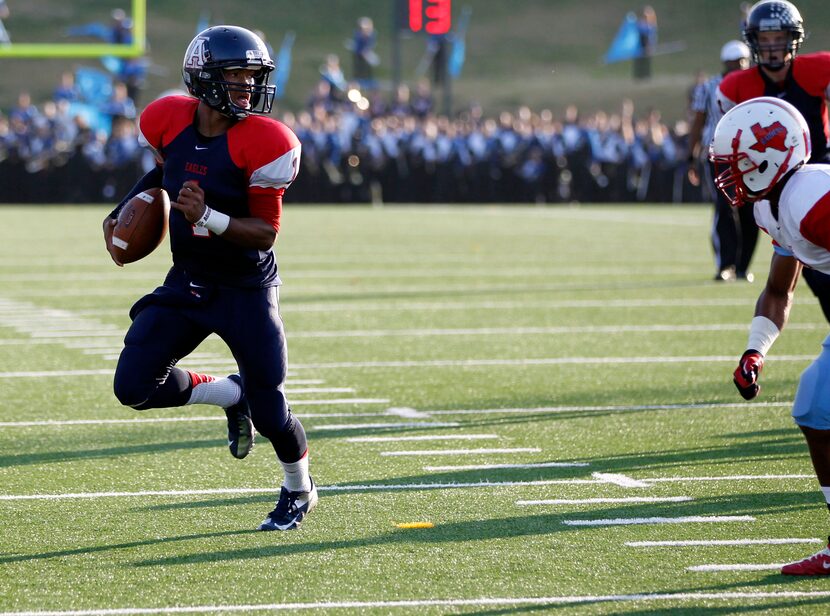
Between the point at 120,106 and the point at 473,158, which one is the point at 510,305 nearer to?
the point at 473,158

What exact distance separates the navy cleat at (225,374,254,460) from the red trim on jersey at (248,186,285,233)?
858mm

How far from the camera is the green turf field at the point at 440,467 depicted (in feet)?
13.7

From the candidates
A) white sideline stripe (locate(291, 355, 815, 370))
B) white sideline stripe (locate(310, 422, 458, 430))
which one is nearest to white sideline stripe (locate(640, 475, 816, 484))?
white sideline stripe (locate(310, 422, 458, 430))

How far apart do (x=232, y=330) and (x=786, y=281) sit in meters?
2.07

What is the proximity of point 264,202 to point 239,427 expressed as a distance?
1024 millimetres

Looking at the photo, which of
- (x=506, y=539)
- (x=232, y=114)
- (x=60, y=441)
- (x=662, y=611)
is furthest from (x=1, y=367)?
(x=662, y=611)

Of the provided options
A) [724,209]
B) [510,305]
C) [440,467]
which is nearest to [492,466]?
[440,467]

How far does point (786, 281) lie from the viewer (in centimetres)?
547

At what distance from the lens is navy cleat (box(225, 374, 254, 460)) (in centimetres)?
546

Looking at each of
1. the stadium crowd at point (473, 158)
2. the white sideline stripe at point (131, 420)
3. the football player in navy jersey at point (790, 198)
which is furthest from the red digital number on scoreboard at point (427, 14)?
the football player in navy jersey at point (790, 198)

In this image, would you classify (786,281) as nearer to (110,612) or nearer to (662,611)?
(662,611)

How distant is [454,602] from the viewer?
4.00 metres

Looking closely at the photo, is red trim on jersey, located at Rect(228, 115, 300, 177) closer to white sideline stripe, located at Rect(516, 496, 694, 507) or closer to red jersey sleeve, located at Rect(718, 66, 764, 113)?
white sideline stripe, located at Rect(516, 496, 694, 507)

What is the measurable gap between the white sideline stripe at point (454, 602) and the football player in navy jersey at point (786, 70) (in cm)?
391
